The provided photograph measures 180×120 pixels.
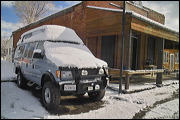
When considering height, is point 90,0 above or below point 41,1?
below

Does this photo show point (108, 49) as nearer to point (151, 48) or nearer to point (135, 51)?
point (135, 51)

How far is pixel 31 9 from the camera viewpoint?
82.1ft

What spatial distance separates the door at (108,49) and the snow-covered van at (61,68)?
499 cm

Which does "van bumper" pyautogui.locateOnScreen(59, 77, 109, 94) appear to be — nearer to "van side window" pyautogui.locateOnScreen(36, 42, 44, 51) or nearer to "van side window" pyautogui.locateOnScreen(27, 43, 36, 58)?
"van side window" pyautogui.locateOnScreen(36, 42, 44, 51)

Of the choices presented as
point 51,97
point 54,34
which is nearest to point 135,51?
point 54,34

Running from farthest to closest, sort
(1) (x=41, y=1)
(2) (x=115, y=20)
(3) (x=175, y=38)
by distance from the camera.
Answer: (1) (x=41, y=1) → (3) (x=175, y=38) → (2) (x=115, y=20)

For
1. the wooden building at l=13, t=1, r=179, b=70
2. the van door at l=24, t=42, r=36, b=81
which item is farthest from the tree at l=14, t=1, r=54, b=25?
the van door at l=24, t=42, r=36, b=81

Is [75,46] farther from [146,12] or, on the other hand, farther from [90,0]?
[146,12]

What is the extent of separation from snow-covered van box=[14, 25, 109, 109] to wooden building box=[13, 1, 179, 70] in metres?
2.41

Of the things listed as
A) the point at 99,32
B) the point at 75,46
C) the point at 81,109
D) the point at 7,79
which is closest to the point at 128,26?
the point at 99,32

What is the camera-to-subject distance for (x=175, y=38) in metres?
9.84

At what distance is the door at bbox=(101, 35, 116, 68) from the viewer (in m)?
10.7

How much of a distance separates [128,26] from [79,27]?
4.88m

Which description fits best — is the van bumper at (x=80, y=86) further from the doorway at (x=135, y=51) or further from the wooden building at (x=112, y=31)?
the doorway at (x=135, y=51)
